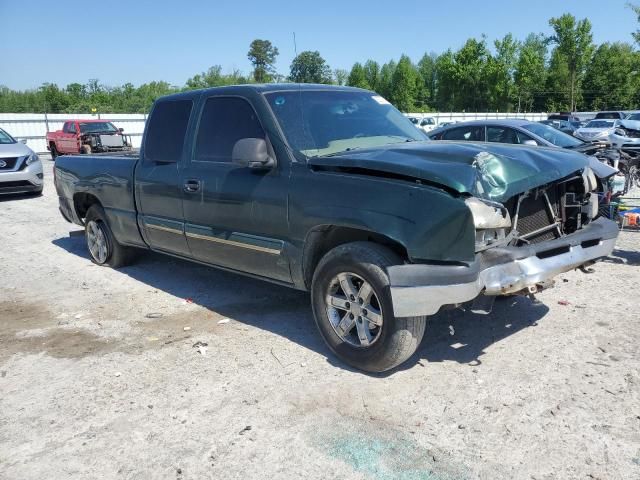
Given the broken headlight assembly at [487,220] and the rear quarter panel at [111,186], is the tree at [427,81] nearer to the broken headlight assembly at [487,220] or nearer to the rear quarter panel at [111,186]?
the rear quarter panel at [111,186]

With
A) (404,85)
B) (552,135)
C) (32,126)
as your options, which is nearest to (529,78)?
(404,85)

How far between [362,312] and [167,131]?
112 inches

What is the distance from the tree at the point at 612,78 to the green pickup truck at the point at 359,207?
213 feet

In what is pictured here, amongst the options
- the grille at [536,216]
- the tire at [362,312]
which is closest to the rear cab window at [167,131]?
the tire at [362,312]

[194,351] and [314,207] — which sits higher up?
[314,207]

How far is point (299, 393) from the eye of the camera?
3602mm

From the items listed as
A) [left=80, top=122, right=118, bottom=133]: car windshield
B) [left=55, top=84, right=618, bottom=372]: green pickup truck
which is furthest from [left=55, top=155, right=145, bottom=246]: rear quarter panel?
[left=80, top=122, right=118, bottom=133]: car windshield

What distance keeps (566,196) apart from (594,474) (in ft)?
7.13

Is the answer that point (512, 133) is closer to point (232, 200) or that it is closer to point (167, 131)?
point (167, 131)

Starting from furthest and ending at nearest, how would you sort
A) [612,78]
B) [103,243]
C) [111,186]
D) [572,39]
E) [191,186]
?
[612,78] → [572,39] → [103,243] → [111,186] → [191,186]

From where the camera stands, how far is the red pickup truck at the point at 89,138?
883 inches

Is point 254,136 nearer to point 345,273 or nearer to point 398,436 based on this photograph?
point 345,273

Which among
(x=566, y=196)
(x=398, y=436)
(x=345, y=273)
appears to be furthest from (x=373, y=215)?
(x=566, y=196)

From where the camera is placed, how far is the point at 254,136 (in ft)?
14.7
